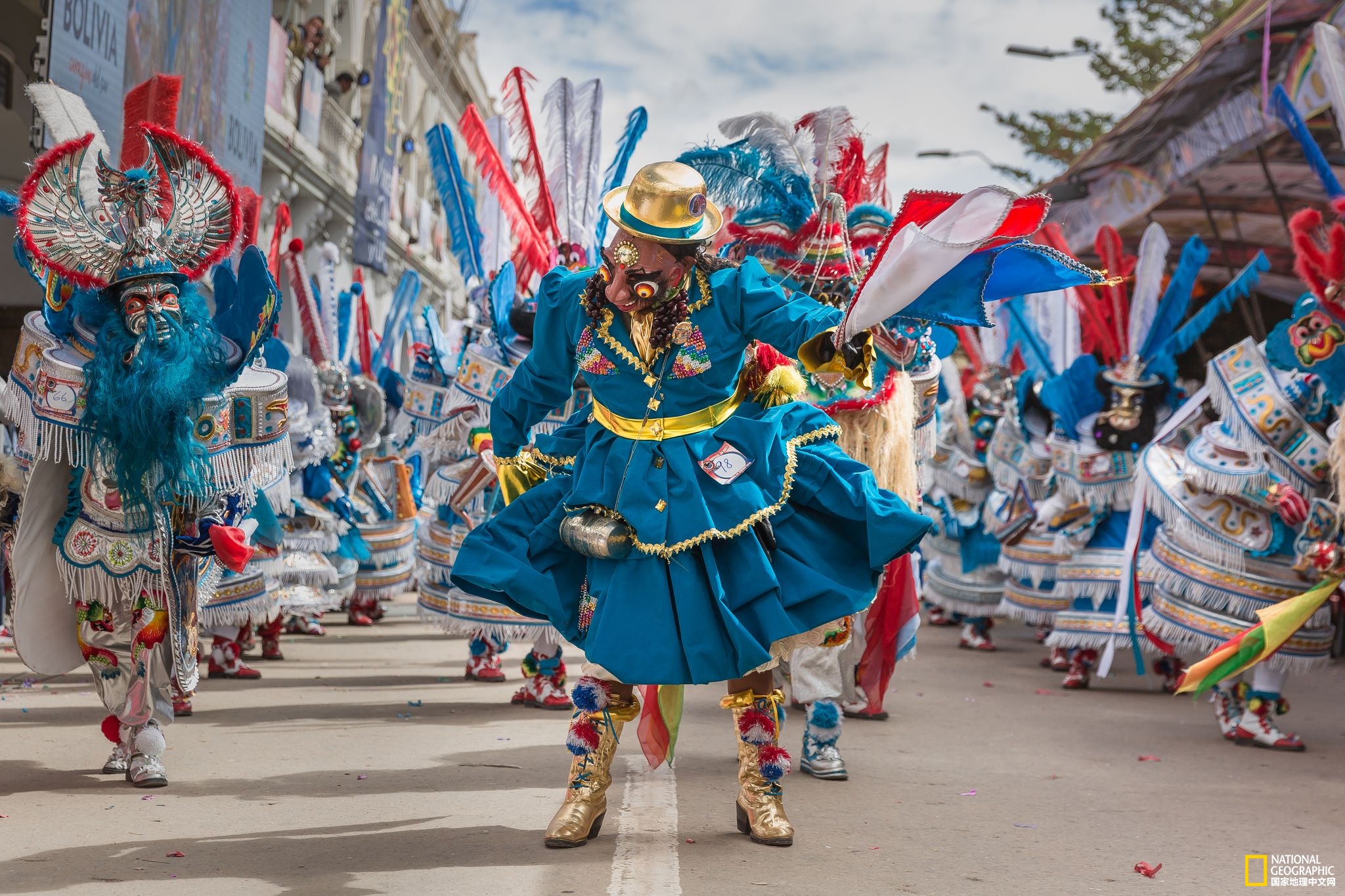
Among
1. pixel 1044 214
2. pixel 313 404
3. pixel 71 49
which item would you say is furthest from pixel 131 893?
pixel 71 49

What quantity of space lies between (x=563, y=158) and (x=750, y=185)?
170 cm

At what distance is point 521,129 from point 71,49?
3.56m

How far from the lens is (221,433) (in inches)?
186

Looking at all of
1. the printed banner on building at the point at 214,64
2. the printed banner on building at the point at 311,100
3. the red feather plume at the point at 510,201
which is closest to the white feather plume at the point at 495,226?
the red feather plume at the point at 510,201

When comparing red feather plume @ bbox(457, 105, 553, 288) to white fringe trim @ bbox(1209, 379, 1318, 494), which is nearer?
white fringe trim @ bbox(1209, 379, 1318, 494)

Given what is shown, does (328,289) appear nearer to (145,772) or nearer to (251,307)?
(251,307)

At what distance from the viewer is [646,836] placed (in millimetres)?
4117

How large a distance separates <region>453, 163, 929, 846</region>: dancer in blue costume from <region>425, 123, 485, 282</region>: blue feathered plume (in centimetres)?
340

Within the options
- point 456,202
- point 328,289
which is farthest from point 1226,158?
point 328,289

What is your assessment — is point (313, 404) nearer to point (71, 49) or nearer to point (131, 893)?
point (71, 49)

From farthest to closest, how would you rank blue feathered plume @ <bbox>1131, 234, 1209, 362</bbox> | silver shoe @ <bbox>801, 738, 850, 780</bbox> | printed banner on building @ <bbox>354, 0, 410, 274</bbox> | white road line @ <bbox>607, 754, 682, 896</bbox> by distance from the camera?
printed banner on building @ <bbox>354, 0, 410, 274</bbox> → blue feathered plume @ <bbox>1131, 234, 1209, 362</bbox> → silver shoe @ <bbox>801, 738, 850, 780</bbox> → white road line @ <bbox>607, 754, 682, 896</bbox>

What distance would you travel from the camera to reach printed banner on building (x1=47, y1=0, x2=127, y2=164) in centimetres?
811

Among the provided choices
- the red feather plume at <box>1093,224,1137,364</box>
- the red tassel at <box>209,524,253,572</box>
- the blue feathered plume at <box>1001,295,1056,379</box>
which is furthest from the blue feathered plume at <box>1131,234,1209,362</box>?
the red tassel at <box>209,524,253,572</box>

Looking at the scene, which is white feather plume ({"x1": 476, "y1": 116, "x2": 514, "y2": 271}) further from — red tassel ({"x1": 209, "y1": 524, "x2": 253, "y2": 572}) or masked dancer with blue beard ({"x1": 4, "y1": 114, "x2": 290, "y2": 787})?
red tassel ({"x1": 209, "y1": 524, "x2": 253, "y2": 572})
